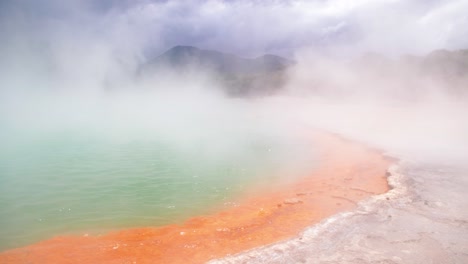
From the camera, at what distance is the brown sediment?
550 cm

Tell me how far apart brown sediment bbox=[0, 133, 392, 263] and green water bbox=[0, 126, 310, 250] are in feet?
1.79

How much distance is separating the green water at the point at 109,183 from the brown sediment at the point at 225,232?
546 mm

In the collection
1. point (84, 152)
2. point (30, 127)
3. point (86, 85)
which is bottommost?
point (84, 152)

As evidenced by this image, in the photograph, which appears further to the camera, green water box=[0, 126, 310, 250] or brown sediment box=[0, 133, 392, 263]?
green water box=[0, 126, 310, 250]

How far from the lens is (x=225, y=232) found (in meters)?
6.36

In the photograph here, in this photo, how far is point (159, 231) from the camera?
6.59 m

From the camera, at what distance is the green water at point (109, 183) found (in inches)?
280

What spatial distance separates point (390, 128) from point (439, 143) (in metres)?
5.89

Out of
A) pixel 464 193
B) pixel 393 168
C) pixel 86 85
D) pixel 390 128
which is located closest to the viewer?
pixel 464 193

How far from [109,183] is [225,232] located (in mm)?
4863

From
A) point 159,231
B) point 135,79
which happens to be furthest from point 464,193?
point 135,79

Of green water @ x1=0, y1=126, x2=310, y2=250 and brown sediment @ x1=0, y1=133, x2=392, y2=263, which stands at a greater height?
green water @ x1=0, y1=126, x2=310, y2=250

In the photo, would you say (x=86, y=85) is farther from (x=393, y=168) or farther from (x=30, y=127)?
(x=393, y=168)

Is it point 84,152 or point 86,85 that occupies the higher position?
point 86,85
